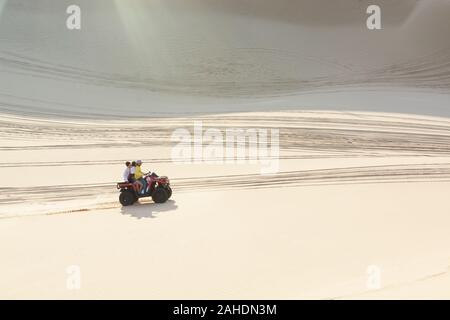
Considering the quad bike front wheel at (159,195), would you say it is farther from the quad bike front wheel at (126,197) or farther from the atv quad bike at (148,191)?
the quad bike front wheel at (126,197)

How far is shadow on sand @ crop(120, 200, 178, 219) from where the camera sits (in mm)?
3846

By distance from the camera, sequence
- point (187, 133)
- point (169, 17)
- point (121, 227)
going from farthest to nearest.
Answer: point (169, 17)
point (187, 133)
point (121, 227)

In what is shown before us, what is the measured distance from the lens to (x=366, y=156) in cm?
573

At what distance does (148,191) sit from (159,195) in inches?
4.4

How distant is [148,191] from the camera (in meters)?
4.07

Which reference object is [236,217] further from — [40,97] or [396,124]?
[40,97]

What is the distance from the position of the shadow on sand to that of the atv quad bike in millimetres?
53

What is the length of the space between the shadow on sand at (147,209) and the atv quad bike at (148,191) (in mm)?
53

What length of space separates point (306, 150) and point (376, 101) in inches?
135

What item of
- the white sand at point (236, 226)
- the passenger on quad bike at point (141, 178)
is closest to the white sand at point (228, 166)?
the white sand at point (236, 226)

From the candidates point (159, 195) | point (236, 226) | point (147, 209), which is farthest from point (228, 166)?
point (236, 226)
